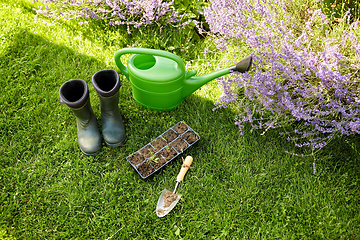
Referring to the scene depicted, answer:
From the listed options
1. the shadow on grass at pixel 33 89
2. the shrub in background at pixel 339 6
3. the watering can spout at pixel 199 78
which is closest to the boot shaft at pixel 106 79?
the shadow on grass at pixel 33 89

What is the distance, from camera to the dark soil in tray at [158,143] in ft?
7.15

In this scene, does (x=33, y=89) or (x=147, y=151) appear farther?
(x=33, y=89)

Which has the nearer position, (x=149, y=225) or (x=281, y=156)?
(x=149, y=225)

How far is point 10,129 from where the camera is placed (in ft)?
7.54

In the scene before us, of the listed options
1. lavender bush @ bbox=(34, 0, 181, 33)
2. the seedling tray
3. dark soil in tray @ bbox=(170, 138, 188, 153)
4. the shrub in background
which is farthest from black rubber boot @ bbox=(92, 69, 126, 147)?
the shrub in background

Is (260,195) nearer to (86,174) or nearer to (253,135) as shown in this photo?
(253,135)

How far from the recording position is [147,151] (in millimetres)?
2152

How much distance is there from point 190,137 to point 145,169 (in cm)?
47

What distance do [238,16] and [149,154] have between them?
1445 mm

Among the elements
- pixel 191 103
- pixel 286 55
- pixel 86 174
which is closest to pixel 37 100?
pixel 86 174

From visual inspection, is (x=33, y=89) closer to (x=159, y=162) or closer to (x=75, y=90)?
(x=75, y=90)

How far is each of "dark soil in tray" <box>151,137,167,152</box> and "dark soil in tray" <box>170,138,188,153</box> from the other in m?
0.08

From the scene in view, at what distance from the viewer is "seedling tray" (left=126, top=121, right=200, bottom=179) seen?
206 cm

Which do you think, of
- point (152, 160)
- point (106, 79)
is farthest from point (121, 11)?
point (152, 160)
